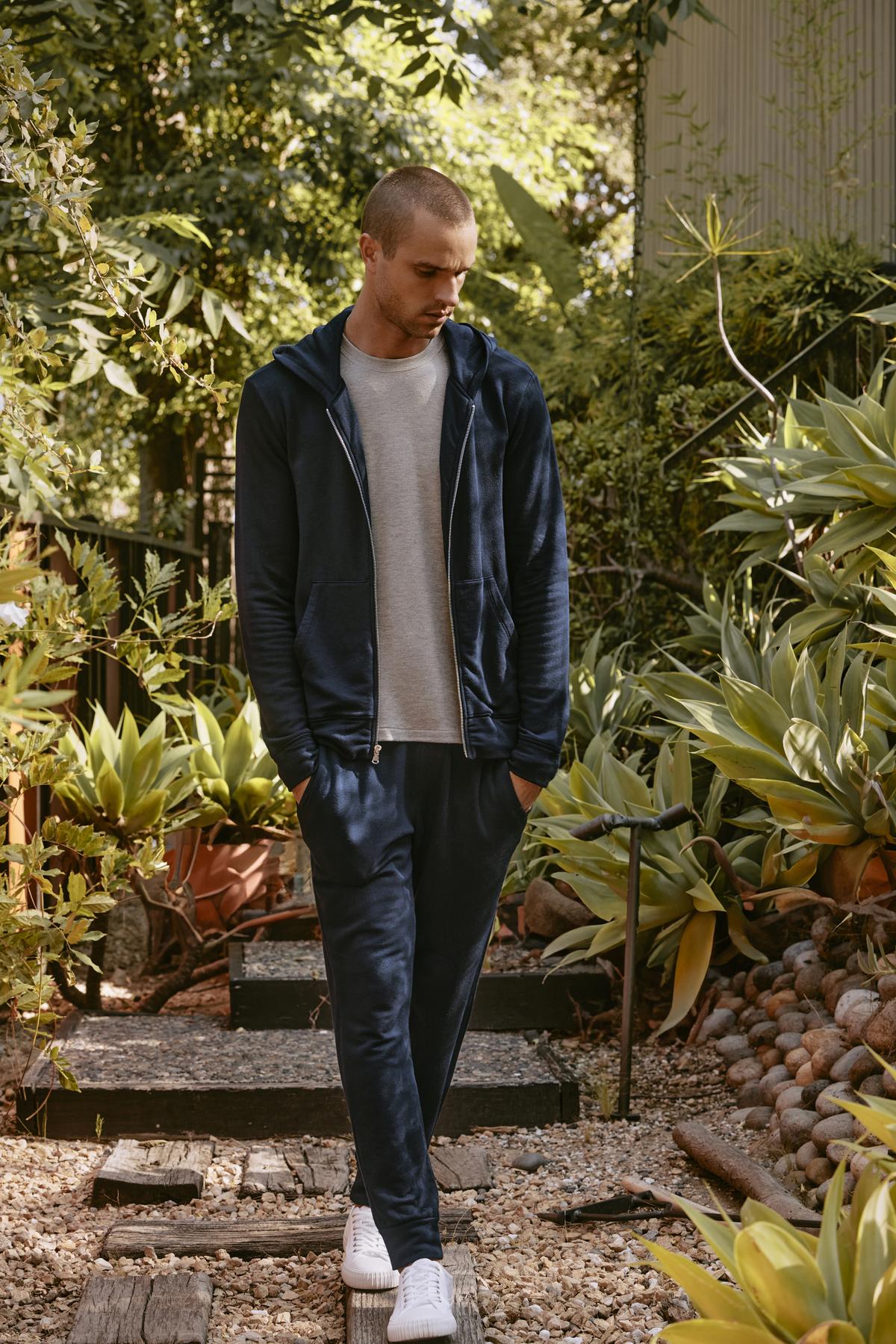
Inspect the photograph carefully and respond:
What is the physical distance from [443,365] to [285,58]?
307cm

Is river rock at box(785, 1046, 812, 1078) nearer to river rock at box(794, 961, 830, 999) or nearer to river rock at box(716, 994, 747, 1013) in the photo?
river rock at box(794, 961, 830, 999)

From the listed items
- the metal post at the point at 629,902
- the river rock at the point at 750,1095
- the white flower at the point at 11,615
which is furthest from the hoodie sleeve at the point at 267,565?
the river rock at the point at 750,1095

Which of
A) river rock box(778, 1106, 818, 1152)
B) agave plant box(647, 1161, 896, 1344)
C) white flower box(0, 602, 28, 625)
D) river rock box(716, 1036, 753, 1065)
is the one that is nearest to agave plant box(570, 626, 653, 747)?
river rock box(716, 1036, 753, 1065)

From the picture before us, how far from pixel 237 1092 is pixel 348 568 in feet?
5.38

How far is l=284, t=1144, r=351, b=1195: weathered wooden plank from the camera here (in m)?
2.96

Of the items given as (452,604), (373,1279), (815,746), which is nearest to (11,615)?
(452,604)

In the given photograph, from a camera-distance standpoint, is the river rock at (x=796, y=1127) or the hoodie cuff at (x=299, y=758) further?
the river rock at (x=796, y=1127)

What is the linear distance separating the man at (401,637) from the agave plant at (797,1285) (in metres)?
0.89

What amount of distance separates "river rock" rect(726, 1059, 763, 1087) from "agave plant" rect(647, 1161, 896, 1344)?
2.20 m

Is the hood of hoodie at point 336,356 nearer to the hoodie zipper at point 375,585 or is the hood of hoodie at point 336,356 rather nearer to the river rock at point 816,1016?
the hoodie zipper at point 375,585

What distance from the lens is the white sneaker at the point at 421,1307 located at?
2113mm

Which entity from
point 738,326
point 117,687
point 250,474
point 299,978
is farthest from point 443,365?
point 738,326

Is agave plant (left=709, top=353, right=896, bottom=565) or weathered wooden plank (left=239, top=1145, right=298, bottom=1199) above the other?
agave plant (left=709, top=353, right=896, bottom=565)

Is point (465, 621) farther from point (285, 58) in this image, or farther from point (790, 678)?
point (285, 58)
